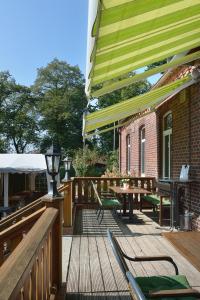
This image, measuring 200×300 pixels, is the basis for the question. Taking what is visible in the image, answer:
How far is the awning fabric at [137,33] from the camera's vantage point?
247 centimetres

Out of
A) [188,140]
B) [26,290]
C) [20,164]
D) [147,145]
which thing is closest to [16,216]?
[26,290]

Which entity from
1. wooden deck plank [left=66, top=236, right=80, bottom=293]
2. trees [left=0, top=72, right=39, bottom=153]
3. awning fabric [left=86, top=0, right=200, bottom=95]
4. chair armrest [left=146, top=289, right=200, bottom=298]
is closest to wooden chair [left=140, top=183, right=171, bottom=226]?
wooden deck plank [left=66, top=236, right=80, bottom=293]

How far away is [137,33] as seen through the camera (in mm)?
3053

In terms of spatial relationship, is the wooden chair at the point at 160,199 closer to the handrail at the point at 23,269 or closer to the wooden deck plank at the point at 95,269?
the wooden deck plank at the point at 95,269

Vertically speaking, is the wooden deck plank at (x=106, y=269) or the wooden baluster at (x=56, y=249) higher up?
the wooden baluster at (x=56, y=249)

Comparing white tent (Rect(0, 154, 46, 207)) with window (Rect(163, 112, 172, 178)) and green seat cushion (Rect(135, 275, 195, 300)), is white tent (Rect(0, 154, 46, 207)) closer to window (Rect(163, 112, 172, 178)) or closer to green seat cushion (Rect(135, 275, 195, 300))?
window (Rect(163, 112, 172, 178))

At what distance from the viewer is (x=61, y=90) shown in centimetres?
4772

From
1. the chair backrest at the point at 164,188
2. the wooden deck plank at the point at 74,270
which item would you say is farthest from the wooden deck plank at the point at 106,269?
the chair backrest at the point at 164,188

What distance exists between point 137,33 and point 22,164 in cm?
1861

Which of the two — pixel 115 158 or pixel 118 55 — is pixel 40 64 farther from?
pixel 118 55

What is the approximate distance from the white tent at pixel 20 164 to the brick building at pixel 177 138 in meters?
8.37

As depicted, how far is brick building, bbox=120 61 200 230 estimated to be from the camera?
6.91 meters

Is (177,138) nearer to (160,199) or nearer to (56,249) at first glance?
(160,199)

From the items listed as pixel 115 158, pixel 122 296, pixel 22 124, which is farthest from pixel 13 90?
pixel 122 296
